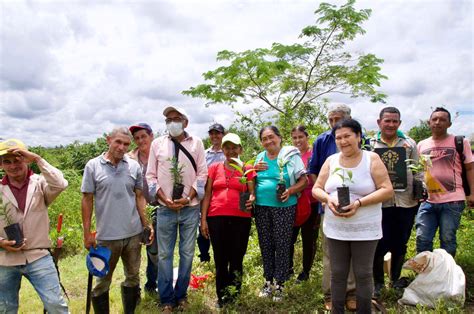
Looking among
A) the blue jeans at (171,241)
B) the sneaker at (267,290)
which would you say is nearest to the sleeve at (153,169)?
the blue jeans at (171,241)

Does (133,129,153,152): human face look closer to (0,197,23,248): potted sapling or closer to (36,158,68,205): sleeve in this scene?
(36,158,68,205): sleeve

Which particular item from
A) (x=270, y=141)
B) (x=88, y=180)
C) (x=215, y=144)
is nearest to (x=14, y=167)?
(x=88, y=180)

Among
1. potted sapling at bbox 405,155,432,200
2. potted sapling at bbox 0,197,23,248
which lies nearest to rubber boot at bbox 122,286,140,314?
potted sapling at bbox 0,197,23,248

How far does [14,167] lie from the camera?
2.89 meters

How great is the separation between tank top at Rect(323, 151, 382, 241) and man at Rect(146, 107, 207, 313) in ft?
4.89

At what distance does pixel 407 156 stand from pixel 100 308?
3.54 metres

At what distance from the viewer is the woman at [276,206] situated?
3809mm

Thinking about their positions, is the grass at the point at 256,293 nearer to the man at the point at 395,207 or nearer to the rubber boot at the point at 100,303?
the man at the point at 395,207

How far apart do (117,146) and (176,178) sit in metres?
0.70

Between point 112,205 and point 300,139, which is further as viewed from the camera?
point 300,139

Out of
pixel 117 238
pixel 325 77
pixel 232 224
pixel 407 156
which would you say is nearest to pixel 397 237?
pixel 407 156

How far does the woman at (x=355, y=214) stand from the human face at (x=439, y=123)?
1451 mm

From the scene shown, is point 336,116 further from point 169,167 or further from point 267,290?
point 267,290

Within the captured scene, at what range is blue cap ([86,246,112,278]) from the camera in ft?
10.7
